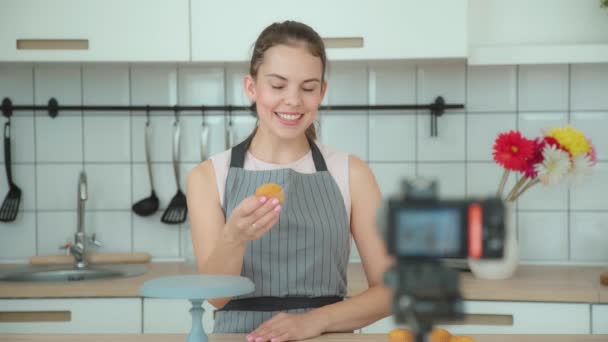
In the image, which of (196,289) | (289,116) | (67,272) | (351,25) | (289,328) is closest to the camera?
(196,289)

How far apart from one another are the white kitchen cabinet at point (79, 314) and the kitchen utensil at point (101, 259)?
355 mm

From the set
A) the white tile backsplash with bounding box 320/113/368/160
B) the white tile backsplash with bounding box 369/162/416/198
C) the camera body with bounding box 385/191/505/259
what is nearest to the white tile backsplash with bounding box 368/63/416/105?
the white tile backsplash with bounding box 320/113/368/160

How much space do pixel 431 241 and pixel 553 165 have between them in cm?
167

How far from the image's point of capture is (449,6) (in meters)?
2.12

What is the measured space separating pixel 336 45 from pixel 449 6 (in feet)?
1.14

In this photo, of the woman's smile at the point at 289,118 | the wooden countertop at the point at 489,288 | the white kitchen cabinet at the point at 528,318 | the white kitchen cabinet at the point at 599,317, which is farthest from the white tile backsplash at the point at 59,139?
the white kitchen cabinet at the point at 599,317

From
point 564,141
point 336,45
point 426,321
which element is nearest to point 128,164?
point 336,45

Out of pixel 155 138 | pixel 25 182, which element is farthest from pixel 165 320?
pixel 25 182

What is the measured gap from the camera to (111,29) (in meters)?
2.15

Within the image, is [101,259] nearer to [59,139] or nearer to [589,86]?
[59,139]

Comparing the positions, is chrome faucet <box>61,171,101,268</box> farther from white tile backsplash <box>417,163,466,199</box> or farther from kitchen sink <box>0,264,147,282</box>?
white tile backsplash <box>417,163,466,199</box>

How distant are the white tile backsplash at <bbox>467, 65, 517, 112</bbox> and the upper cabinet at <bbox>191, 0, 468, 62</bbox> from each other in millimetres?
334

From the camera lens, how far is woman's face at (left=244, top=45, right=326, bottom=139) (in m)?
1.30

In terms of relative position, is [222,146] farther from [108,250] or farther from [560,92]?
[560,92]
